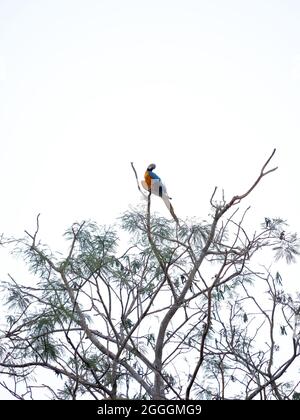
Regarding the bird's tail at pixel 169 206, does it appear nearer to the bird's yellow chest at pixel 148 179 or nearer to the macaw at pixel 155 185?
the macaw at pixel 155 185

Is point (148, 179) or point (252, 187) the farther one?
point (148, 179)

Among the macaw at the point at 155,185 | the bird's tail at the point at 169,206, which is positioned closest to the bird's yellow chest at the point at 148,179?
the macaw at the point at 155,185

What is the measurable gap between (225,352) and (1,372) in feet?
4.79

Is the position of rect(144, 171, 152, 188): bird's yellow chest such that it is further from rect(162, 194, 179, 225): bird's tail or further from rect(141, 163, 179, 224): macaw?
rect(162, 194, 179, 225): bird's tail

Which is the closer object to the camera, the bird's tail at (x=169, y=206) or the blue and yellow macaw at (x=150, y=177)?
the bird's tail at (x=169, y=206)

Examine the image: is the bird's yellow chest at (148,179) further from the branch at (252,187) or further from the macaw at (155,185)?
the branch at (252,187)

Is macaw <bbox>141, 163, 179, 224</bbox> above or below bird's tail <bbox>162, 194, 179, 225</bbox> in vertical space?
above

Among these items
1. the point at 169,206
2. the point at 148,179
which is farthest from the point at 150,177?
the point at 169,206

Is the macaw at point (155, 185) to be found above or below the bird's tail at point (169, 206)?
above

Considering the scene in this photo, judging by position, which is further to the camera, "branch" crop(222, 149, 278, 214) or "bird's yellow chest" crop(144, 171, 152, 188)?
"bird's yellow chest" crop(144, 171, 152, 188)

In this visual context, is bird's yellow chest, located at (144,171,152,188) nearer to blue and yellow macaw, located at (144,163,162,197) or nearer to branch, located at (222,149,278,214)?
blue and yellow macaw, located at (144,163,162,197)

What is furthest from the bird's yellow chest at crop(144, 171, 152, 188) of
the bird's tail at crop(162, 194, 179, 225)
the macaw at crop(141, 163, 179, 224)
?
the bird's tail at crop(162, 194, 179, 225)

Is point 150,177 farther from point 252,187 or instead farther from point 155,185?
point 252,187
